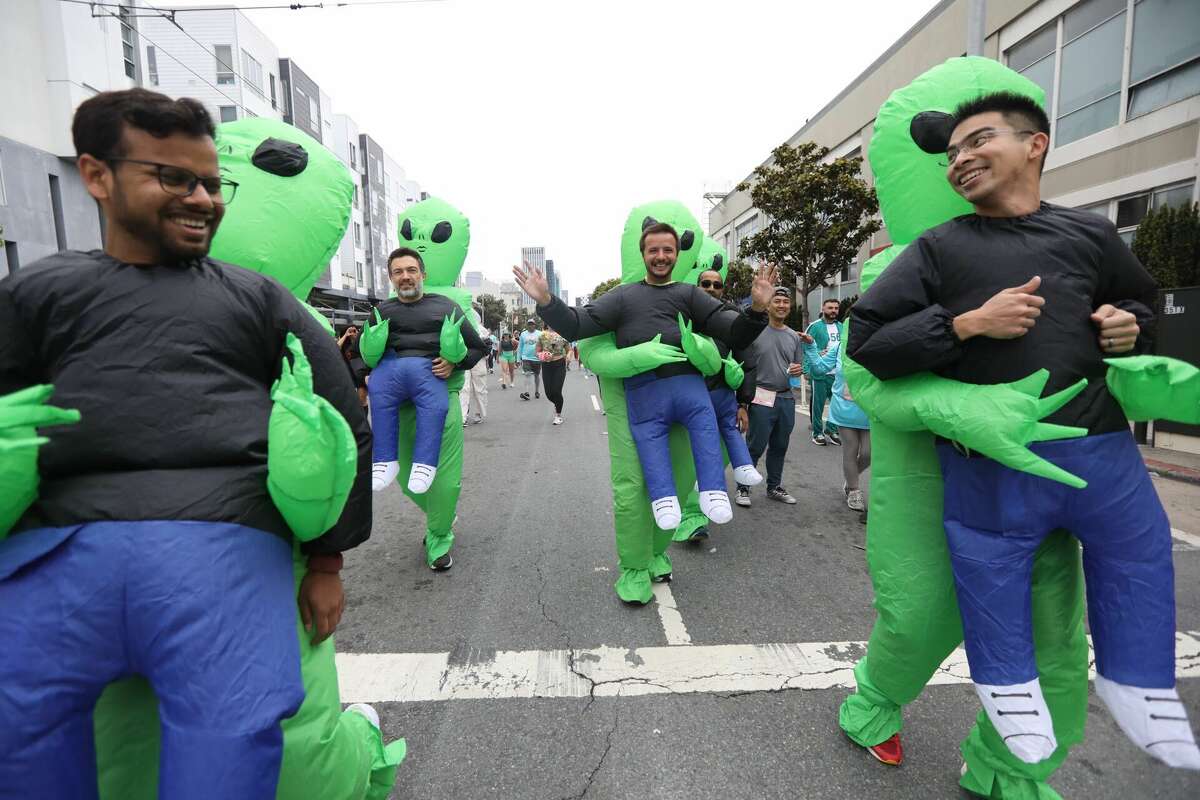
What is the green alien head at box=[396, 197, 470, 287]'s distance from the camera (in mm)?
4648

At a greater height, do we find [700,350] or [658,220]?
[658,220]

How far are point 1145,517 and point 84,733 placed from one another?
2439 millimetres

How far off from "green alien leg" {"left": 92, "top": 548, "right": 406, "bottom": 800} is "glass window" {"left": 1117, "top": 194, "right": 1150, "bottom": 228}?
13.0 meters

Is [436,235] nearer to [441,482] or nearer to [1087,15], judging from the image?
[441,482]

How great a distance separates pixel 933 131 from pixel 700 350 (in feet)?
4.92

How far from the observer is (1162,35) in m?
9.63

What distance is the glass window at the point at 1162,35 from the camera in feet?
30.0

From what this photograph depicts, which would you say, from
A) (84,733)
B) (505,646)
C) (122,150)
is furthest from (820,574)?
(122,150)

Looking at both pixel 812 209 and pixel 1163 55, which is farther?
pixel 812 209

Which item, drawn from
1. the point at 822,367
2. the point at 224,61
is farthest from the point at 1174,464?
the point at 224,61

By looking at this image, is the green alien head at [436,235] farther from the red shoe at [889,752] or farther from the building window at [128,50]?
the building window at [128,50]

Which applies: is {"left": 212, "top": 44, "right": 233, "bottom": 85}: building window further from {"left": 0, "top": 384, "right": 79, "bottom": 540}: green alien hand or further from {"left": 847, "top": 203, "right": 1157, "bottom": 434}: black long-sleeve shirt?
{"left": 847, "top": 203, "right": 1157, "bottom": 434}: black long-sleeve shirt

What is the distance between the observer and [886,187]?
2143mm

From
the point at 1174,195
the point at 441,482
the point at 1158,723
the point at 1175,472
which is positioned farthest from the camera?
the point at 1174,195
